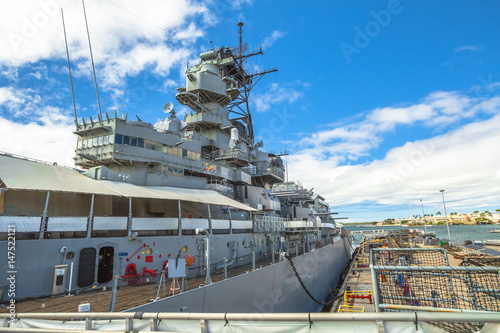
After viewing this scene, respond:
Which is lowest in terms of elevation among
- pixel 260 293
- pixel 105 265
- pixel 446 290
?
pixel 260 293

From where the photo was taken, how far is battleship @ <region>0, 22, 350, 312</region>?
978cm

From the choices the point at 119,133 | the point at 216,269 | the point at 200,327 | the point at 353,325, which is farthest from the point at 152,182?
the point at 353,325

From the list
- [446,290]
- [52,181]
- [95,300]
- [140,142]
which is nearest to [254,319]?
[95,300]

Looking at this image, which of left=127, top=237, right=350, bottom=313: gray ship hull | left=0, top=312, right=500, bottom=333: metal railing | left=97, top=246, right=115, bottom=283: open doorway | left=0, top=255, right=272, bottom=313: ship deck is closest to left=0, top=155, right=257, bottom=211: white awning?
left=97, top=246, right=115, bottom=283: open doorway

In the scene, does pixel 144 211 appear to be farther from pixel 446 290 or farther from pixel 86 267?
pixel 446 290

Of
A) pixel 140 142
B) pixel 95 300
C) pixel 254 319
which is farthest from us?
pixel 140 142

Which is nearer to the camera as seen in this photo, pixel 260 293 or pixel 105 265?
pixel 105 265

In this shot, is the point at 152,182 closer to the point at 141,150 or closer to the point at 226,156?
the point at 141,150

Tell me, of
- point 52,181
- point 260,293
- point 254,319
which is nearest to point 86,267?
point 52,181

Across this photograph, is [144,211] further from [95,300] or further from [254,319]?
[254,319]

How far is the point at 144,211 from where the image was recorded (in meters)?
16.9

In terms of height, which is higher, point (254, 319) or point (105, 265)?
point (254, 319)

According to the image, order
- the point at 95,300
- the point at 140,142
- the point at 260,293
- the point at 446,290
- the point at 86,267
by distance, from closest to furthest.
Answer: the point at 95,300
the point at 446,290
the point at 86,267
the point at 260,293
the point at 140,142

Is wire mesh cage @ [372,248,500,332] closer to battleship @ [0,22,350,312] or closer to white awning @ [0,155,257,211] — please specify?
battleship @ [0,22,350,312]
